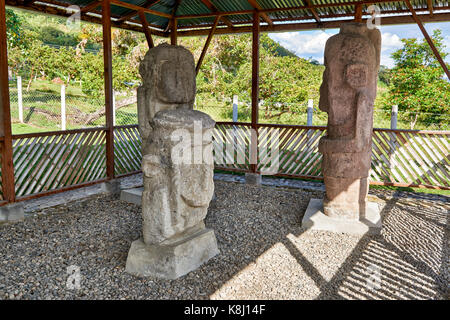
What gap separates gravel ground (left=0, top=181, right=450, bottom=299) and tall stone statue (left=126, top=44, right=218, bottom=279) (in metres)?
0.17

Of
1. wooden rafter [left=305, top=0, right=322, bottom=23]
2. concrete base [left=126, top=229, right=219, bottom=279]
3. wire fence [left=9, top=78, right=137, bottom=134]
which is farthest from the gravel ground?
wire fence [left=9, top=78, right=137, bottom=134]

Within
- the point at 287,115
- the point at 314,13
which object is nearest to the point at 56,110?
the point at 287,115

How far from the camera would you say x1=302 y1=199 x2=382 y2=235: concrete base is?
5.02 m

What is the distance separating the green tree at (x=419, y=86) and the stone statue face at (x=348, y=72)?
23.6 ft

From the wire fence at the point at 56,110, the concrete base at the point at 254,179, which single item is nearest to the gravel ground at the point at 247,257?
the concrete base at the point at 254,179

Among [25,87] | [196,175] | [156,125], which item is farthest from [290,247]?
[25,87]

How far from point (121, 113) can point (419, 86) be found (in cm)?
1146

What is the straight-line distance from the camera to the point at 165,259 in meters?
3.70

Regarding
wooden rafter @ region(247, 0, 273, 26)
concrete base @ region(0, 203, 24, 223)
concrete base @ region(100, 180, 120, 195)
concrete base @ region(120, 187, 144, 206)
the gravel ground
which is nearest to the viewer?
the gravel ground

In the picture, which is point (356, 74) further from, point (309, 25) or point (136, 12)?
point (136, 12)

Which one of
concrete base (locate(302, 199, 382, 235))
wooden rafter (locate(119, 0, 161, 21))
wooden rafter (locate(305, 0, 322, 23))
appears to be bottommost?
concrete base (locate(302, 199, 382, 235))

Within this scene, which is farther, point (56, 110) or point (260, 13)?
point (56, 110)

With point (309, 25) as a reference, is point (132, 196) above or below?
below

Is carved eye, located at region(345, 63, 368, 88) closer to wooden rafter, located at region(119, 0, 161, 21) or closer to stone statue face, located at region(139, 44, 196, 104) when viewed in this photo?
stone statue face, located at region(139, 44, 196, 104)
